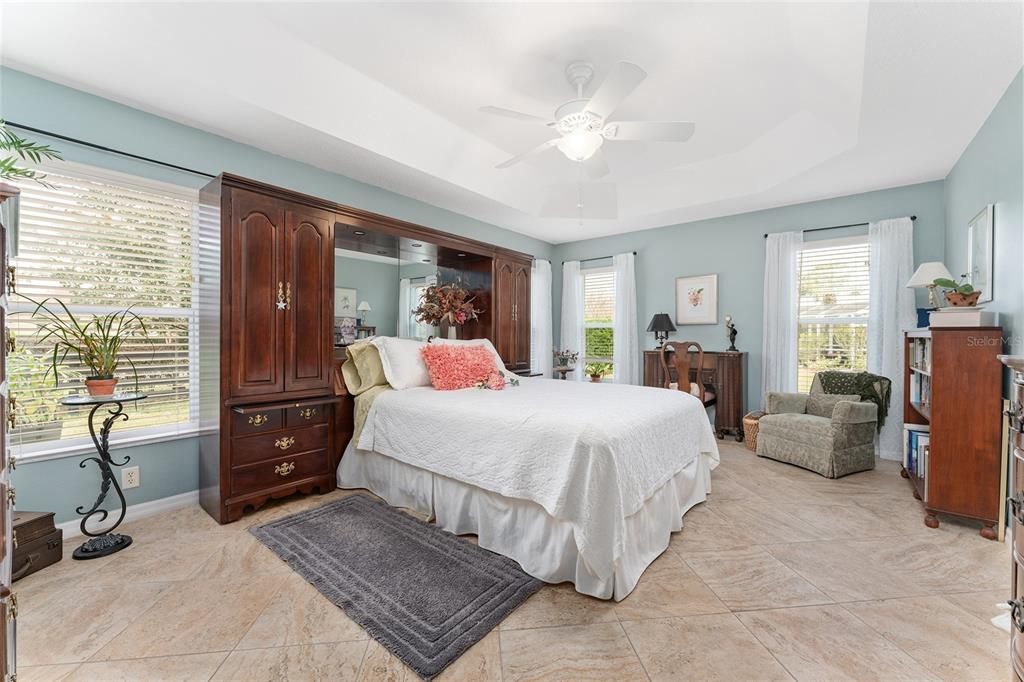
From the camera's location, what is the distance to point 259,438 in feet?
9.14

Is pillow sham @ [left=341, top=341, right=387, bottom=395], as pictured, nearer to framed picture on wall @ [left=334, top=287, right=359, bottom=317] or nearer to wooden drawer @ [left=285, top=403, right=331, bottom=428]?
wooden drawer @ [left=285, top=403, right=331, bottom=428]

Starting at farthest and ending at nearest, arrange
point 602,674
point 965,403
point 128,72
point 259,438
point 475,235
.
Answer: point 475,235 < point 259,438 < point 965,403 < point 128,72 < point 602,674

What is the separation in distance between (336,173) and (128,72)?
1.50 metres

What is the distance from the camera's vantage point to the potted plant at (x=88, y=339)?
92.5 inches

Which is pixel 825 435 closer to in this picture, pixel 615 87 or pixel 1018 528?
pixel 1018 528

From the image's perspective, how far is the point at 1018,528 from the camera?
1271mm

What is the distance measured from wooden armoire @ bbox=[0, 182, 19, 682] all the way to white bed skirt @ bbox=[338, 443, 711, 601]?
1.69m

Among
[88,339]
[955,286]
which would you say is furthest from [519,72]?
[955,286]

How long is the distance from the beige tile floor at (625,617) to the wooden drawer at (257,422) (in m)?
0.58

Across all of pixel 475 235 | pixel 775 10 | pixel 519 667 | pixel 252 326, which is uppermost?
pixel 775 10

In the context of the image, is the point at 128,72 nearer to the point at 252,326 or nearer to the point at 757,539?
the point at 252,326

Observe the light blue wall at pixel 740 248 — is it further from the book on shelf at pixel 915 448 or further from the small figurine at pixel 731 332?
the book on shelf at pixel 915 448

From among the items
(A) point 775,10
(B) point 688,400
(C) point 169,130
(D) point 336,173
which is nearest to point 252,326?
(C) point 169,130

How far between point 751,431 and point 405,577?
371 cm
